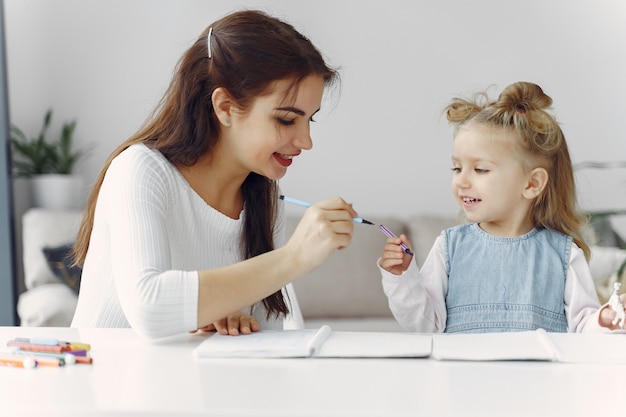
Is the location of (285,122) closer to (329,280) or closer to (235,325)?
(235,325)

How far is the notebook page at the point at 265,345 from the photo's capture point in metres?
1.10

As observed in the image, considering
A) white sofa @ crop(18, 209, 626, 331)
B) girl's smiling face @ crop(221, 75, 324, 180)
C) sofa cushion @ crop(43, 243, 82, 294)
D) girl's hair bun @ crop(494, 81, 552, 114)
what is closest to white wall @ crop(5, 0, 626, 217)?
white sofa @ crop(18, 209, 626, 331)

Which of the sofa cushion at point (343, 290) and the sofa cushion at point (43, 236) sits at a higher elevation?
the sofa cushion at point (43, 236)

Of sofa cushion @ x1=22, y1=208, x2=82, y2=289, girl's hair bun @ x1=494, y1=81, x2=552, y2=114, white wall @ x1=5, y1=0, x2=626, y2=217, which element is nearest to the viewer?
girl's hair bun @ x1=494, y1=81, x2=552, y2=114

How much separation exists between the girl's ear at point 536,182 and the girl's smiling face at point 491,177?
0.03 feet

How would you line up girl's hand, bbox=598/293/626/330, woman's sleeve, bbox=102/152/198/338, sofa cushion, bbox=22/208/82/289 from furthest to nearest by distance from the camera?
1. sofa cushion, bbox=22/208/82/289
2. girl's hand, bbox=598/293/626/330
3. woman's sleeve, bbox=102/152/198/338

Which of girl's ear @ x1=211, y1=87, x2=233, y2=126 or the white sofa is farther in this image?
the white sofa

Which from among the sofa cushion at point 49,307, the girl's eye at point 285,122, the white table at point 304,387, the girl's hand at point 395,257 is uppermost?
the girl's eye at point 285,122

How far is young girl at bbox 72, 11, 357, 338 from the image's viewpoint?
125 cm

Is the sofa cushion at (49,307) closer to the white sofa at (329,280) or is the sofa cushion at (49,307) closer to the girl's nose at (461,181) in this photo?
the white sofa at (329,280)

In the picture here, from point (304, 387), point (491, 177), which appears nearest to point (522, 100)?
point (491, 177)

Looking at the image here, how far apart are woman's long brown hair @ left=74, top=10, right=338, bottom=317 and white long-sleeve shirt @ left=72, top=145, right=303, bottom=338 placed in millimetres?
51

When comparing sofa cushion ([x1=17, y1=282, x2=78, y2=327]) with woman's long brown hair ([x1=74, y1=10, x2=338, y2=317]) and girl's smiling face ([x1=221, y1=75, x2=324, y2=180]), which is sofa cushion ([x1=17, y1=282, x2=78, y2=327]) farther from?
girl's smiling face ([x1=221, y1=75, x2=324, y2=180])

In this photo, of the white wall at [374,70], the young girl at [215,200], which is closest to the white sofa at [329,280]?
the white wall at [374,70]
